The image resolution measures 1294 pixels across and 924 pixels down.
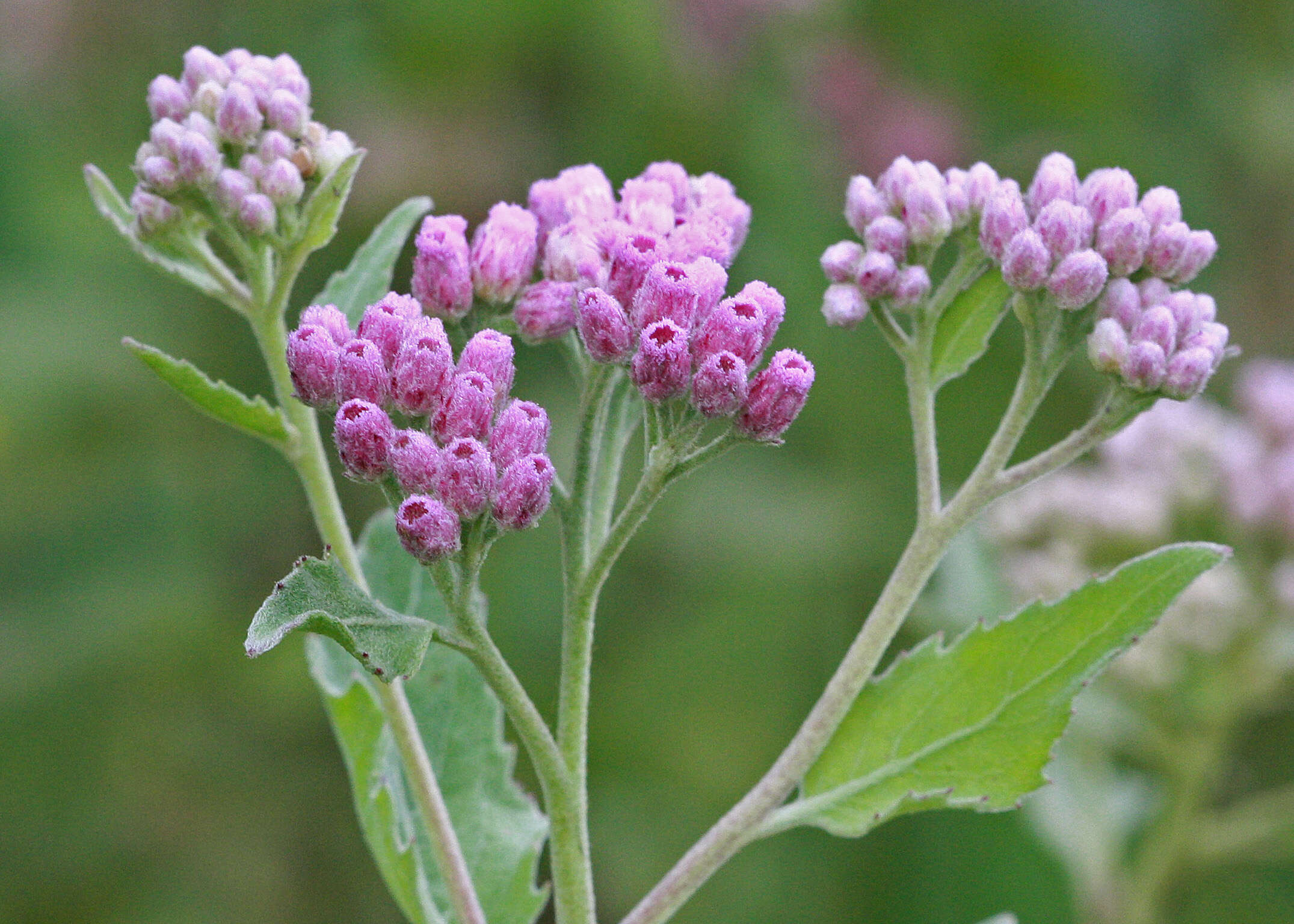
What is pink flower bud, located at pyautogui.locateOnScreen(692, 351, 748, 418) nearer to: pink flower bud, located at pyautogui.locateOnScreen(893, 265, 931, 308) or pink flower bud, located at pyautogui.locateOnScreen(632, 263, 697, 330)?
pink flower bud, located at pyautogui.locateOnScreen(632, 263, 697, 330)

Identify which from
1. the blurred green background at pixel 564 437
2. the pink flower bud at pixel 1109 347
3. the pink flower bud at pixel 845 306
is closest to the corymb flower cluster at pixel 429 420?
the pink flower bud at pixel 845 306

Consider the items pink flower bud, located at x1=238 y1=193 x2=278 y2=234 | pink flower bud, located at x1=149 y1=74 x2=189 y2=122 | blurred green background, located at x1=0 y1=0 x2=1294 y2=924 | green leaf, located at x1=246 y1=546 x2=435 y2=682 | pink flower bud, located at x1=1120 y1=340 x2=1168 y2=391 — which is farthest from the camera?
blurred green background, located at x1=0 y1=0 x2=1294 y2=924

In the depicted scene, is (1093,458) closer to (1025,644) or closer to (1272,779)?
(1272,779)

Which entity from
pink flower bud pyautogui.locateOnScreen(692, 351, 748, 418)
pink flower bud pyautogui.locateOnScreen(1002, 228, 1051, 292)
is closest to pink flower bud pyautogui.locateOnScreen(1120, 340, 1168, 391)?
pink flower bud pyautogui.locateOnScreen(1002, 228, 1051, 292)

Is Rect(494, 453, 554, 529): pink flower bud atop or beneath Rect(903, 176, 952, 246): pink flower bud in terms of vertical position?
beneath

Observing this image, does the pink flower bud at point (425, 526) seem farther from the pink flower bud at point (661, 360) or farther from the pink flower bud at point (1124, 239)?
the pink flower bud at point (1124, 239)

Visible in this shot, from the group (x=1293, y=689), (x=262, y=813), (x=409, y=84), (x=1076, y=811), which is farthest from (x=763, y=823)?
(x=409, y=84)
